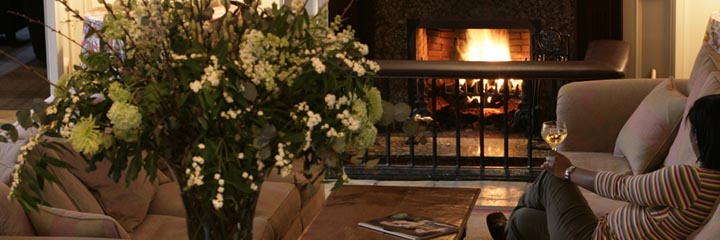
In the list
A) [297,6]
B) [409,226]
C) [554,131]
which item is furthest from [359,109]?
[554,131]

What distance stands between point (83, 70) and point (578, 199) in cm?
209

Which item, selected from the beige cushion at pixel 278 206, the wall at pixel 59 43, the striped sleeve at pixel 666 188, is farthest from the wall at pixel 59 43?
the striped sleeve at pixel 666 188

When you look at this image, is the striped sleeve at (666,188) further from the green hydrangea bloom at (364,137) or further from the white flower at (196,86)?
the white flower at (196,86)

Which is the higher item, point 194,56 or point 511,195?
point 194,56

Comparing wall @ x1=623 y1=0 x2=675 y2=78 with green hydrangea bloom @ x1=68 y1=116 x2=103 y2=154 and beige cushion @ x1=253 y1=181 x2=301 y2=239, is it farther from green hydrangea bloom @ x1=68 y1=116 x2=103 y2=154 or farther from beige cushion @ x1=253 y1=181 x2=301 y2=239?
green hydrangea bloom @ x1=68 y1=116 x2=103 y2=154

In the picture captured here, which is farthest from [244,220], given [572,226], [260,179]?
[572,226]

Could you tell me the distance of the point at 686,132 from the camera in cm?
415

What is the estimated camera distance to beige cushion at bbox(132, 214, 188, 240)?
13.0 ft

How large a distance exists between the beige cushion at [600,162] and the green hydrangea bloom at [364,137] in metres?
2.63

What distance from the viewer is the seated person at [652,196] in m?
3.20

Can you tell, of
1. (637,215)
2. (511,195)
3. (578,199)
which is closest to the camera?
(637,215)

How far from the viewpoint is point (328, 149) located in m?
2.16

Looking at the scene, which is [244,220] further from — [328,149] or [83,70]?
[83,70]

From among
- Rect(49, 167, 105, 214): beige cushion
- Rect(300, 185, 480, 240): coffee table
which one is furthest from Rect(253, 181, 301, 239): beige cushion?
Rect(49, 167, 105, 214): beige cushion
